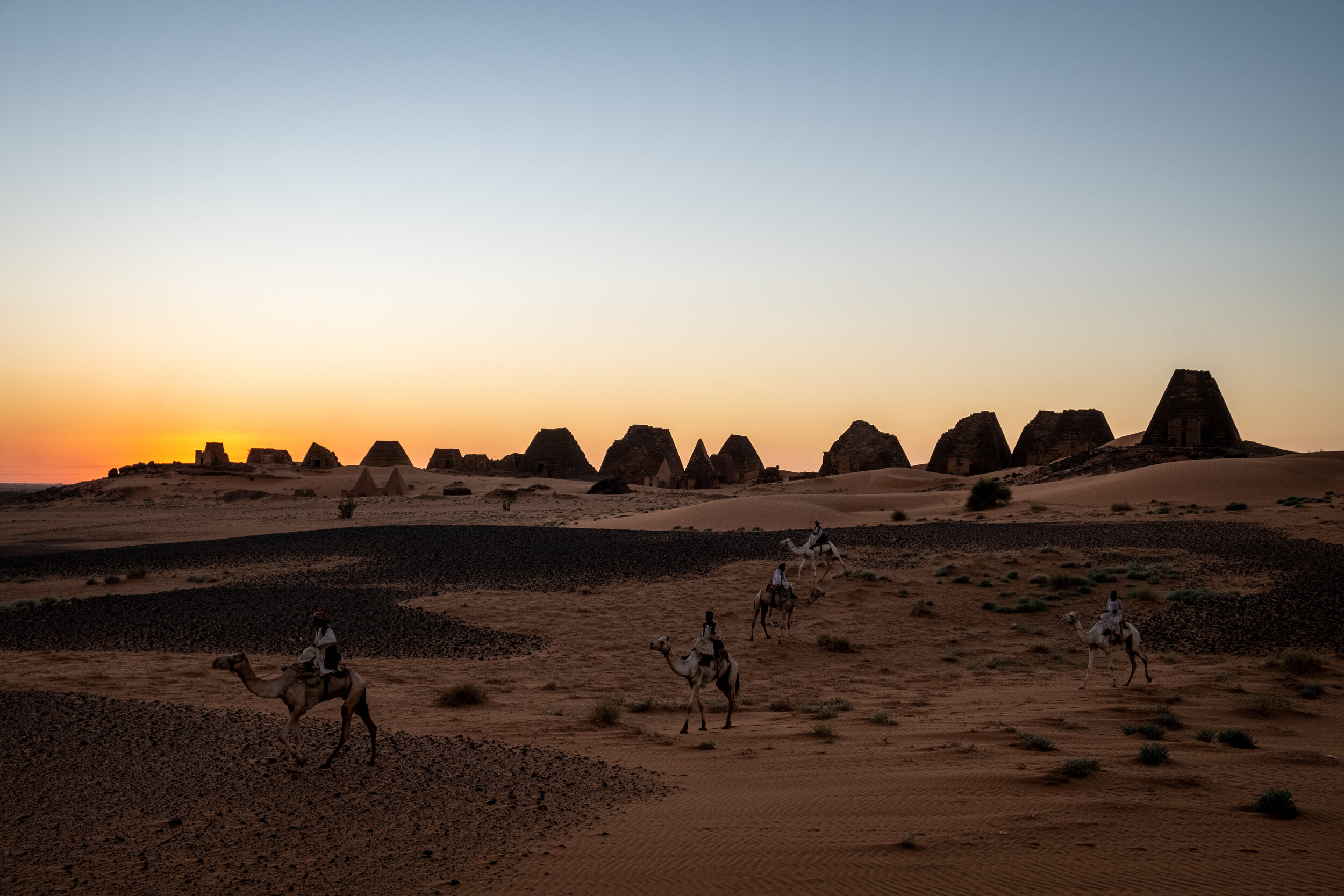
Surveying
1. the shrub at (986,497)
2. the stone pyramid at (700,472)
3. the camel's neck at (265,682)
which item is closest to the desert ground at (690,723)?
the camel's neck at (265,682)

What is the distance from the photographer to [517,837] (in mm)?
6750

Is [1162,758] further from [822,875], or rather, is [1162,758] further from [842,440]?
[842,440]

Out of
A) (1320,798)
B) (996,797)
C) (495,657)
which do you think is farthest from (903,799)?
(495,657)

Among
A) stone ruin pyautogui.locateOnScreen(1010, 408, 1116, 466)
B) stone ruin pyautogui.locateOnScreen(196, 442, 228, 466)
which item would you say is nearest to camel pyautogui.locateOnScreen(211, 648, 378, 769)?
stone ruin pyautogui.locateOnScreen(1010, 408, 1116, 466)

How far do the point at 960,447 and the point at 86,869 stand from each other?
69.9 metres

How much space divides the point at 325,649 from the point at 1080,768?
21.8 ft

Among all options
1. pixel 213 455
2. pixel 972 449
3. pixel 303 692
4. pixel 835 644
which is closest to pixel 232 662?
pixel 303 692

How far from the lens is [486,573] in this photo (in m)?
24.1

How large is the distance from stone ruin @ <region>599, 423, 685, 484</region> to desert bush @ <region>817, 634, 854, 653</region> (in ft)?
225

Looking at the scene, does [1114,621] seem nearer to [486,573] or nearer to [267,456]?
[486,573]

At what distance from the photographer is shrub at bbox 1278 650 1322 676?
13508 millimetres

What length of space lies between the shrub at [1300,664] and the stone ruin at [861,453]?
196ft

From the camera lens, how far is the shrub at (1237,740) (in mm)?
9000

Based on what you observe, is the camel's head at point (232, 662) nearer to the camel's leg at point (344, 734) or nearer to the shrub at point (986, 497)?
the camel's leg at point (344, 734)
